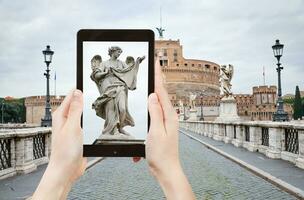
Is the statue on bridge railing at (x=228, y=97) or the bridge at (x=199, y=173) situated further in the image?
the statue on bridge railing at (x=228, y=97)

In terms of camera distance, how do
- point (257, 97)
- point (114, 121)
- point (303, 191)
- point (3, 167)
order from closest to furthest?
point (114, 121)
point (303, 191)
point (3, 167)
point (257, 97)

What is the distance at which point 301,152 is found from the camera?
9672mm

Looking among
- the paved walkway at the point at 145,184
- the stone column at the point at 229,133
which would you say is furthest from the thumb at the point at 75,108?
the stone column at the point at 229,133

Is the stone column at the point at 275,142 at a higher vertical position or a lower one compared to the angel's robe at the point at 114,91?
lower

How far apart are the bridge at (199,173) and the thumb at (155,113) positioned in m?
5.35

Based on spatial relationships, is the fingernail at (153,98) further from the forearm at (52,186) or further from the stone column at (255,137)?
the stone column at (255,137)

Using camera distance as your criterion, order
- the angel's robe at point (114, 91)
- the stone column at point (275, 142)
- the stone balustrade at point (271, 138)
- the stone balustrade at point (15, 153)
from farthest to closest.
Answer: the stone column at point (275, 142), the stone balustrade at point (271, 138), the stone balustrade at point (15, 153), the angel's robe at point (114, 91)

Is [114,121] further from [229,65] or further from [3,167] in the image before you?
[229,65]

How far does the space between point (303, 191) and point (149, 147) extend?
576 centimetres

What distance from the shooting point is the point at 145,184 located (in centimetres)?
799

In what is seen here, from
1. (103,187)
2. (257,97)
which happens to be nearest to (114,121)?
(103,187)

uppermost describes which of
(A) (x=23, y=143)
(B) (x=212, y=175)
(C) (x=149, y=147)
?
(C) (x=149, y=147)

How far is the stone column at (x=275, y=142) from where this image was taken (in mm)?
11797

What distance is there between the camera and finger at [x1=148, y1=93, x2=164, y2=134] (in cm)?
138
